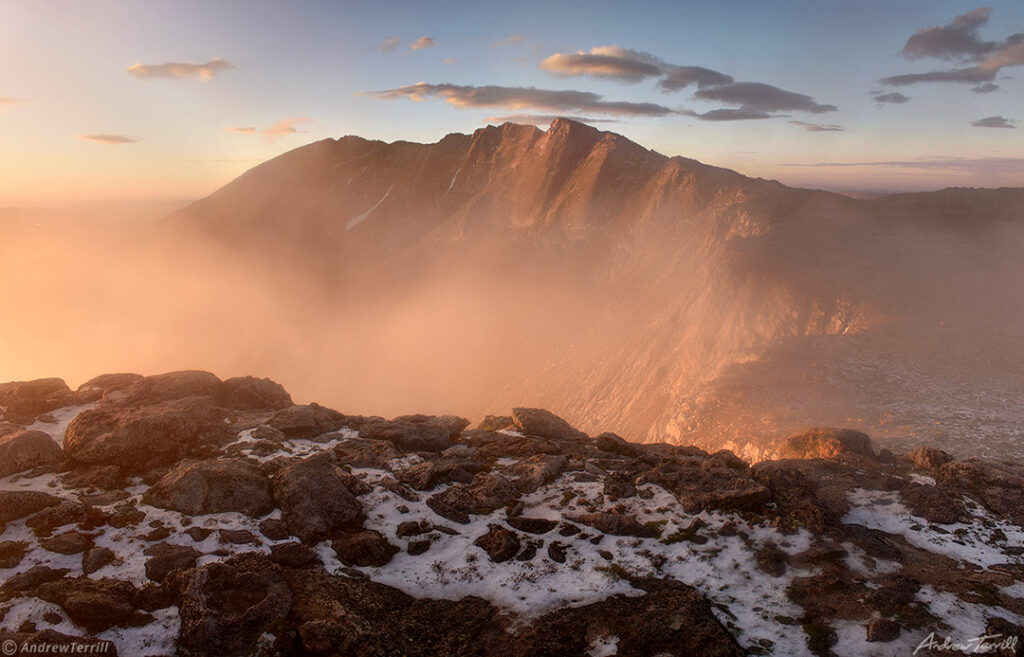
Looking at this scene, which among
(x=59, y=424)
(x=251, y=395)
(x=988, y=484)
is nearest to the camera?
(x=988, y=484)

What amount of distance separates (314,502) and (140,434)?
745cm

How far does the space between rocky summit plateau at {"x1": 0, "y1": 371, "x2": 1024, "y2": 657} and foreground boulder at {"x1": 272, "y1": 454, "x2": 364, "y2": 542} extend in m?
0.06

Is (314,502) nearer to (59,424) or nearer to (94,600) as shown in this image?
(94,600)

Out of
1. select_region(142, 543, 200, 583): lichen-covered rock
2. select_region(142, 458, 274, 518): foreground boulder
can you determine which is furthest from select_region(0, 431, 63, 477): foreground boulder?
select_region(142, 543, 200, 583): lichen-covered rock

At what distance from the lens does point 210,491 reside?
15.1m

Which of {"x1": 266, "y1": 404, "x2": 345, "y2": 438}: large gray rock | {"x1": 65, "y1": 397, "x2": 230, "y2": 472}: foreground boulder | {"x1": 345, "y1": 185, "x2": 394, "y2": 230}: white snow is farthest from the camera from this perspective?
{"x1": 345, "y1": 185, "x2": 394, "y2": 230}: white snow

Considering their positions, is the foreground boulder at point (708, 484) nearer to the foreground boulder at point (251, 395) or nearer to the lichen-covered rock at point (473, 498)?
the lichen-covered rock at point (473, 498)

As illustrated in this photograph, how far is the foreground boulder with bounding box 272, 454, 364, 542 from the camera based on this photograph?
47.9 ft

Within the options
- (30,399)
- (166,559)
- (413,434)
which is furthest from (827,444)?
(30,399)

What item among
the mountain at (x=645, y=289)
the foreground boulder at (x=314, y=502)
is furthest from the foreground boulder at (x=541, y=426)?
the mountain at (x=645, y=289)

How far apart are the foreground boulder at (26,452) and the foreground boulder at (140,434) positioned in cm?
43

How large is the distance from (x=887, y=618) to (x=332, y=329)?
358 ft

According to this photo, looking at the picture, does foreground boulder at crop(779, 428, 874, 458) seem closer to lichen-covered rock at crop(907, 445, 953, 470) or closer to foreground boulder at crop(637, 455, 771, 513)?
lichen-covered rock at crop(907, 445, 953, 470)

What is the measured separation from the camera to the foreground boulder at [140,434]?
661 inches
